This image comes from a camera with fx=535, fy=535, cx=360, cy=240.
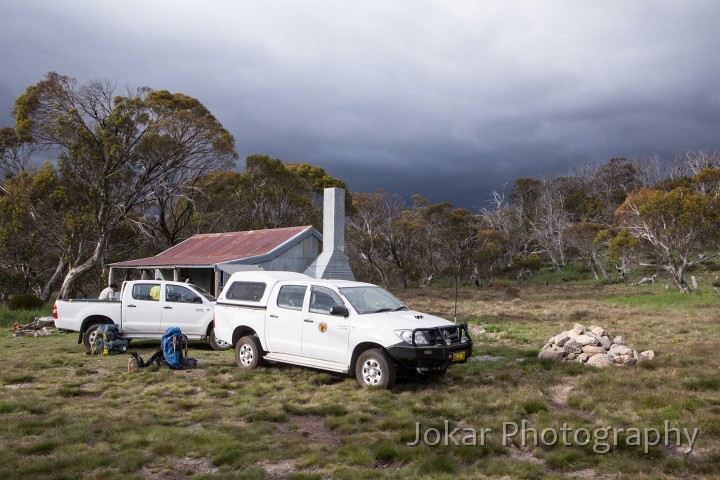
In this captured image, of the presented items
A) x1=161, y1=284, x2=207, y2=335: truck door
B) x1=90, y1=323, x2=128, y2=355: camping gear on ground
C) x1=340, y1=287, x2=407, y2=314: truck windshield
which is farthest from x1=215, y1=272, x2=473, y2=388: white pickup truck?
x1=90, y1=323, x2=128, y2=355: camping gear on ground

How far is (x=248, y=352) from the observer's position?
10.4 meters

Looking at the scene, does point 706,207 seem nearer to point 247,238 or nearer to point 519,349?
point 519,349

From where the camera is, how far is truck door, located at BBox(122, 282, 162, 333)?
528 inches

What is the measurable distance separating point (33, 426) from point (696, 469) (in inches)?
290

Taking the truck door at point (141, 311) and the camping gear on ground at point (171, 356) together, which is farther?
the truck door at point (141, 311)

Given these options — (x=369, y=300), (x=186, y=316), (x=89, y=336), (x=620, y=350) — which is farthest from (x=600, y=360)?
(x=89, y=336)

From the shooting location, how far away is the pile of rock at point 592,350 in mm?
10398

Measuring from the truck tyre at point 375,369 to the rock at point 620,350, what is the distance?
16.7 ft

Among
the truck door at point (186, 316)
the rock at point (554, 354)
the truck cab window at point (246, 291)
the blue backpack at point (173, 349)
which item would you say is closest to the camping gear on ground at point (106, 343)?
the truck door at point (186, 316)

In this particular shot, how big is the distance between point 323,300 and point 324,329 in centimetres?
58

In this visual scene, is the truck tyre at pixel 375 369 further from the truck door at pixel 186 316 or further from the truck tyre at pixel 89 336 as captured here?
the truck tyre at pixel 89 336

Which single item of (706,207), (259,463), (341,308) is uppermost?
(706,207)

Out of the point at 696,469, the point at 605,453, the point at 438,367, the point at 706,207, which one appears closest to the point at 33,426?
the point at 438,367

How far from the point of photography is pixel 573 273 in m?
47.0
